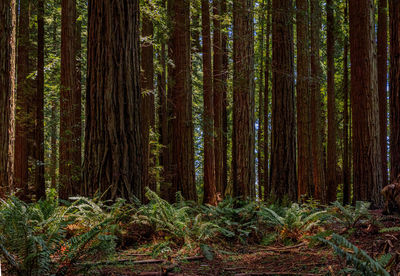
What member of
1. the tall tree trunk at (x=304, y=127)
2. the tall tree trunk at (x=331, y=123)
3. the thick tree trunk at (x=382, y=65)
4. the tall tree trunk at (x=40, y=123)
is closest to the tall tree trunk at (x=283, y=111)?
the tall tree trunk at (x=304, y=127)

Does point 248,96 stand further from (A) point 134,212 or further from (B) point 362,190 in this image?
(A) point 134,212

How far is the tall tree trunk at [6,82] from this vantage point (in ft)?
22.0

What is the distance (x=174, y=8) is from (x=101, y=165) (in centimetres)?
924

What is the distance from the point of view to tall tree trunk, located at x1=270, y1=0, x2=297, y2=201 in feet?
27.7

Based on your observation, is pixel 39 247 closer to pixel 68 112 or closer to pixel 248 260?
pixel 248 260

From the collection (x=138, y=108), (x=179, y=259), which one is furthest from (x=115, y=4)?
(x=179, y=259)

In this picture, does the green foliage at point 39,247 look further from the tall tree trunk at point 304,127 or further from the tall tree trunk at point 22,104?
the tall tree trunk at point 22,104

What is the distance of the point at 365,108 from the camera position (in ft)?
29.2

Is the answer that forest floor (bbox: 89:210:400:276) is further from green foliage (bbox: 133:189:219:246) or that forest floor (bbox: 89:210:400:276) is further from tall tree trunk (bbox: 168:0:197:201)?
tall tree trunk (bbox: 168:0:197:201)

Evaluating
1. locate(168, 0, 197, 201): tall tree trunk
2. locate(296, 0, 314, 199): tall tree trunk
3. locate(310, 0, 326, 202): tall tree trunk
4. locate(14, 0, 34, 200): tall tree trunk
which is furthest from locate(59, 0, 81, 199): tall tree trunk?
locate(310, 0, 326, 202): tall tree trunk

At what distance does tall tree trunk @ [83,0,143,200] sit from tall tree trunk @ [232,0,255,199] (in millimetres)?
3630

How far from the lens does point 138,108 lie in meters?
5.11

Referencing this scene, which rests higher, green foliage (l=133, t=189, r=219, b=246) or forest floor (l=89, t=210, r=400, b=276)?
green foliage (l=133, t=189, r=219, b=246)

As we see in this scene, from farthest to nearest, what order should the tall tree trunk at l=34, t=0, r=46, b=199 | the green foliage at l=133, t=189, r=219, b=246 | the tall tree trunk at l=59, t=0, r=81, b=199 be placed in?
the tall tree trunk at l=34, t=0, r=46, b=199 < the tall tree trunk at l=59, t=0, r=81, b=199 < the green foliage at l=133, t=189, r=219, b=246
